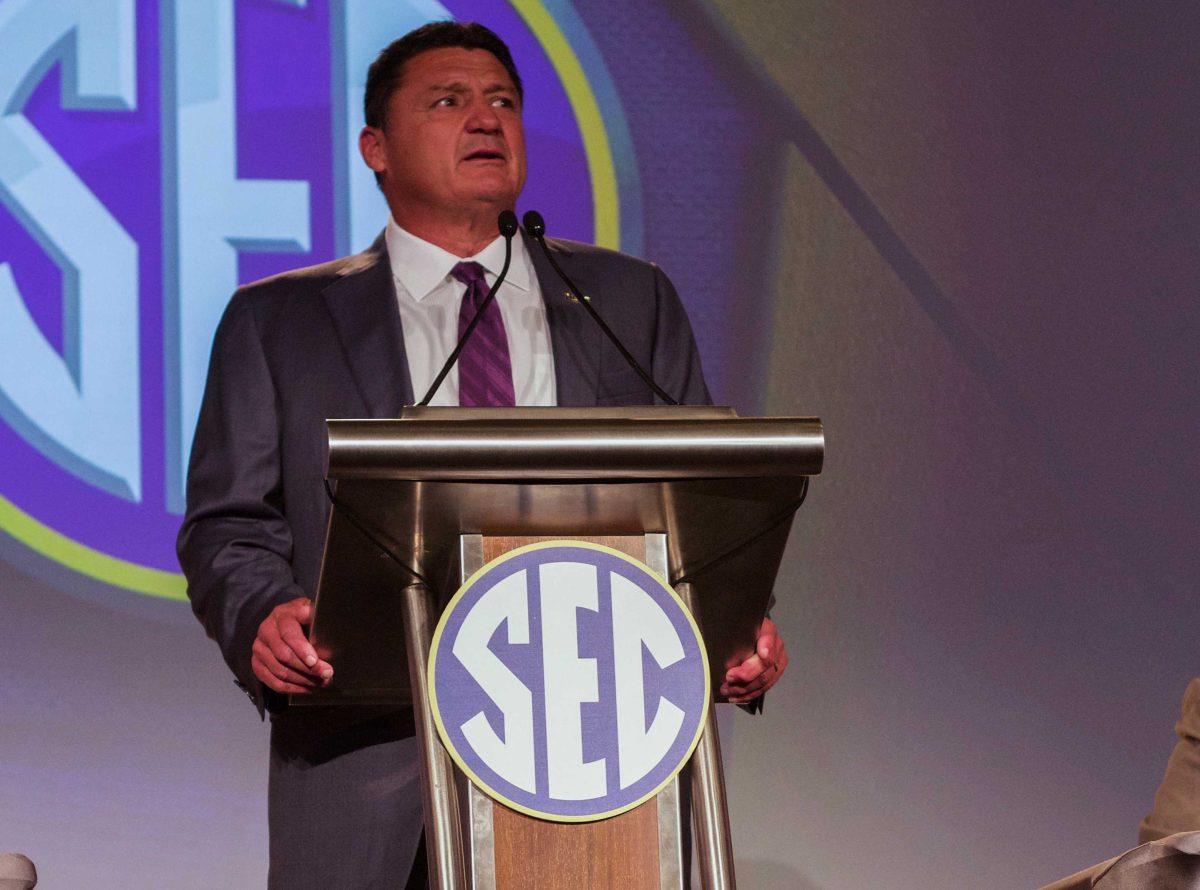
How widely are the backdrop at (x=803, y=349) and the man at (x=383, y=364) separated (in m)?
0.80

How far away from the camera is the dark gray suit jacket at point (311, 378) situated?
74.7 inches

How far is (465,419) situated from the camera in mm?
1157

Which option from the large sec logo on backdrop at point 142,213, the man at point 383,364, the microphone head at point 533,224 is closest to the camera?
the microphone head at point 533,224

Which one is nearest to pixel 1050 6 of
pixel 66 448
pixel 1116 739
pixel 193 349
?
pixel 1116 739

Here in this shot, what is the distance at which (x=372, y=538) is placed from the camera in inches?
46.9

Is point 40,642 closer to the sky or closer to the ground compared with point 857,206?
closer to the ground

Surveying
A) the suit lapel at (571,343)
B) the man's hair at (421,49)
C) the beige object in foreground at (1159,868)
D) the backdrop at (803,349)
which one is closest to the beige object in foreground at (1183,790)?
the beige object in foreground at (1159,868)

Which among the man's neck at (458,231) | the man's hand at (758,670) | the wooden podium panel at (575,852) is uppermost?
the man's neck at (458,231)

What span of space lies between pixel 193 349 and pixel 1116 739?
207 cm

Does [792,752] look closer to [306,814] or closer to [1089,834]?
[1089,834]

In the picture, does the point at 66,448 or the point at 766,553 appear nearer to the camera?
the point at 766,553

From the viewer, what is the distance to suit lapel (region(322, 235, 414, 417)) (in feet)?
6.49

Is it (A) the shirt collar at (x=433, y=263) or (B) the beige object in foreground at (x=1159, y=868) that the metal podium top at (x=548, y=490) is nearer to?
(B) the beige object in foreground at (x=1159, y=868)

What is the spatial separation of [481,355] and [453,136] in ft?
1.26
